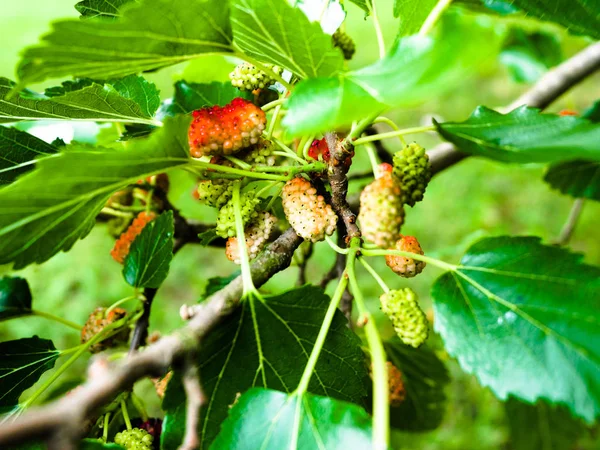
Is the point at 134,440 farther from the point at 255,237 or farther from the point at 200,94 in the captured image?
the point at 200,94

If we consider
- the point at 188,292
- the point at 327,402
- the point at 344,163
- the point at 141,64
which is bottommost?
the point at 188,292

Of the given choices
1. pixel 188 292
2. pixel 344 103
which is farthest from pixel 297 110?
pixel 188 292

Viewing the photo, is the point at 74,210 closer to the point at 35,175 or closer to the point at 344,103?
the point at 35,175

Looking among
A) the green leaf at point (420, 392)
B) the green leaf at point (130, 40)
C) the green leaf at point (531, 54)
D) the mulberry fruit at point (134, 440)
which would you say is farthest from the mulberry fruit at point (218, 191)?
the green leaf at point (531, 54)

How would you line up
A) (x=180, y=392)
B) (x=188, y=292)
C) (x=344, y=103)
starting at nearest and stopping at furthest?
(x=344, y=103) → (x=180, y=392) → (x=188, y=292)

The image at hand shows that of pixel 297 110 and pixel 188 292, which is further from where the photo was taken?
pixel 188 292

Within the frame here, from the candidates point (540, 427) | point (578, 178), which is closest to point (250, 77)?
point (578, 178)

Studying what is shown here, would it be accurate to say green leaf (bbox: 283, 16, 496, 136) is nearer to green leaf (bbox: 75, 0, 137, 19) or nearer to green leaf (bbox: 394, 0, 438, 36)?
green leaf (bbox: 394, 0, 438, 36)

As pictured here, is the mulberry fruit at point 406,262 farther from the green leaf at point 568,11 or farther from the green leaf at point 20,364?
the green leaf at point 20,364
